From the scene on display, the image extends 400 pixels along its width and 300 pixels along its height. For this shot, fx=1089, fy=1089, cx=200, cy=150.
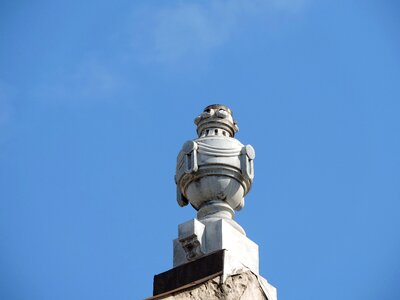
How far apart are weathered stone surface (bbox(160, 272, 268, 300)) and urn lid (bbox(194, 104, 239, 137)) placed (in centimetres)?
164

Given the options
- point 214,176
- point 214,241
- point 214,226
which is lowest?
point 214,241

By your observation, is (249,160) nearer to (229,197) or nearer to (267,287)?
(229,197)

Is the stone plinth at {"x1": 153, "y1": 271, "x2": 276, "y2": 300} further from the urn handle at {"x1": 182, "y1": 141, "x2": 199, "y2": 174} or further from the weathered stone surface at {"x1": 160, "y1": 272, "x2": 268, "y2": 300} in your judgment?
the urn handle at {"x1": 182, "y1": 141, "x2": 199, "y2": 174}

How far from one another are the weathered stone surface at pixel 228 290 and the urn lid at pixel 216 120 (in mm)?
1644

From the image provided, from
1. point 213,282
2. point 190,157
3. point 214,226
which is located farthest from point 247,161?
point 213,282

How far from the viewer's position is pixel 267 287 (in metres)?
9.19

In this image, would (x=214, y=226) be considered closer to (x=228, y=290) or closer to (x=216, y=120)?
(x=228, y=290)

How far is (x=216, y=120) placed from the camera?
10.1 metres

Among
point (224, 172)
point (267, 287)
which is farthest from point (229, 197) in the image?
point (267, 287)

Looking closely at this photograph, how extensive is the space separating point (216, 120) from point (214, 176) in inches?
29.8

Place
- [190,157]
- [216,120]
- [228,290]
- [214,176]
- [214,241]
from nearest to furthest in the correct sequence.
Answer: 1. [228,290]
2. [214,241]
3. [214,176]
4. [190,157]
5. [216,120]

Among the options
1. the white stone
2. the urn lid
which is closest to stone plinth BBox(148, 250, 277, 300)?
the white stone

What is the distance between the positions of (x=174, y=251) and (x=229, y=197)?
2.34 ft

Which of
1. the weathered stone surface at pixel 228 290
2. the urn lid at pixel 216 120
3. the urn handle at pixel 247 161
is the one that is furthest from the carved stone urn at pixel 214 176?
the weathered stone surface at pixel 228 290
